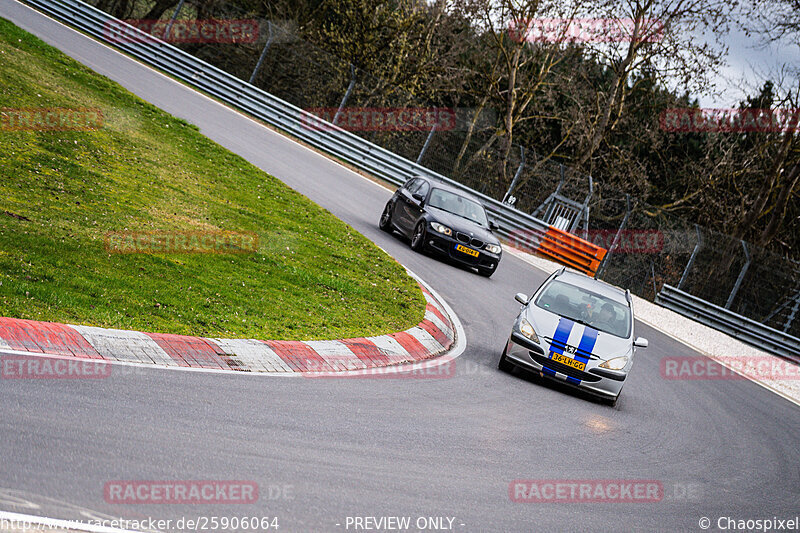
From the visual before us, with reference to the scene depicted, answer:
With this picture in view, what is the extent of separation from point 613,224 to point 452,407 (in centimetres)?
1926

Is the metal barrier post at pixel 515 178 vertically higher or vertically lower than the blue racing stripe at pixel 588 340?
higher

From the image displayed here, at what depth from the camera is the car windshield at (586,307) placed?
11.2m

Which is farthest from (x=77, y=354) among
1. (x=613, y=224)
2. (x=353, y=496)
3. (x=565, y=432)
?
(x=613, y=224)

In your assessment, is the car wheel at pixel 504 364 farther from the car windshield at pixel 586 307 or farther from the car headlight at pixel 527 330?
the car windshield at pixel 586 307

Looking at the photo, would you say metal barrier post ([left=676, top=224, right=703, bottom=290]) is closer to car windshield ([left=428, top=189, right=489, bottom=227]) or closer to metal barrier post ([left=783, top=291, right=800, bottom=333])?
metal barrier post ([left=783, top=291, right=800, bottom=333])

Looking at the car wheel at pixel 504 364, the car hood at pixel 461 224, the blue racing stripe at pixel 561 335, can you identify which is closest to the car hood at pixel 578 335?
the blue racing stripe at pixel 561 335

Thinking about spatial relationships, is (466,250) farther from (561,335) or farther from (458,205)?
(561,335)

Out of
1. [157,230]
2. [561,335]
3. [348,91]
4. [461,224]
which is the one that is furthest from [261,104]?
[561,335]

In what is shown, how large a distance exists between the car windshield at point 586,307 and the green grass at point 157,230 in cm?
194

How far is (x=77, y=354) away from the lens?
21.2 feet

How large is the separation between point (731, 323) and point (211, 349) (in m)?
18.6

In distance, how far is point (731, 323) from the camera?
22.5 metres

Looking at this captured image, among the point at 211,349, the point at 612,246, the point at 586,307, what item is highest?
the point at 612,246

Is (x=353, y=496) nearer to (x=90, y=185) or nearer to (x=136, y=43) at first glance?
(x=90, y=185)
